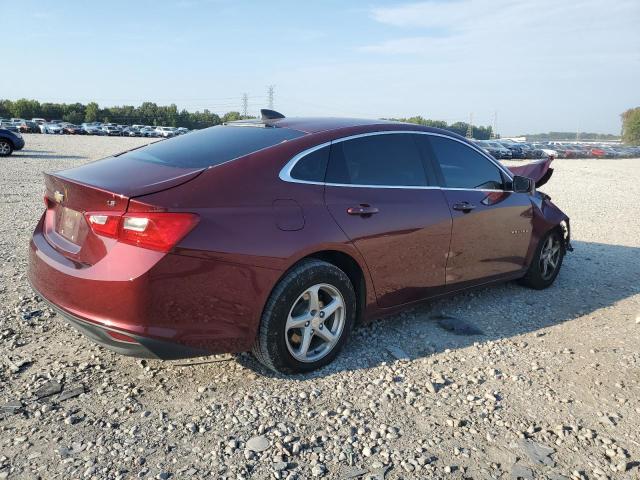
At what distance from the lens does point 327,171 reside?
3580 millimetres

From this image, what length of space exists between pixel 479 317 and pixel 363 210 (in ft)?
5.93

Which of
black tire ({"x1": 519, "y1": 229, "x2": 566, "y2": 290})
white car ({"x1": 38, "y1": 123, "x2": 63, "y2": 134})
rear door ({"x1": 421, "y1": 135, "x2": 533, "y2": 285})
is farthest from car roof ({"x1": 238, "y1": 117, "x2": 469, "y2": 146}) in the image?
white car ({"x1": 38, "y1": 123, "x2": 63, "y2": 134})

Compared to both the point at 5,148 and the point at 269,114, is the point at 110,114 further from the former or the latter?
the point at 269,114

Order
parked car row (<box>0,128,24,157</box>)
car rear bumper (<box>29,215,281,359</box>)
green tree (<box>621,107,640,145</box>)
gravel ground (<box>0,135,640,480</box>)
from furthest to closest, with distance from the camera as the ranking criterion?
green tree (<box>621,107,640,145</box>) < parked car row (<box>0,128,24,157</box>) < car rear bumper (<box>29,215,281,359</box>) < gravel ground (<box>0,135,640,480</box>)

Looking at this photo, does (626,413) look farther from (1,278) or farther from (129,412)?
(1,278)

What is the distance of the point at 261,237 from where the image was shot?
3.07 m

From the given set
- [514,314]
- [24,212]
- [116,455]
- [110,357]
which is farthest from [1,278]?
[514,314]

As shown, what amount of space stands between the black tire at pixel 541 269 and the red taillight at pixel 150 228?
3911 mm

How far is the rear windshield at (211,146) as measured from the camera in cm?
335

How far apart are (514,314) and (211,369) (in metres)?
2.85

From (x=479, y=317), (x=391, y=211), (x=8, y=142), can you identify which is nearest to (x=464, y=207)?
(x=391, y=211)

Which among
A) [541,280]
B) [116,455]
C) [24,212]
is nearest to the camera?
[116,455]

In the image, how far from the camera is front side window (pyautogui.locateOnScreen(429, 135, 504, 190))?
14.5 ft

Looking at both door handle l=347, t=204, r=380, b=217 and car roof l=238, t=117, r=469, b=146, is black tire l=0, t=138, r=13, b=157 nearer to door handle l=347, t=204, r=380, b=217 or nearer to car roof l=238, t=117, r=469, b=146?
car roof l=238, t=117, r=469, b=146
